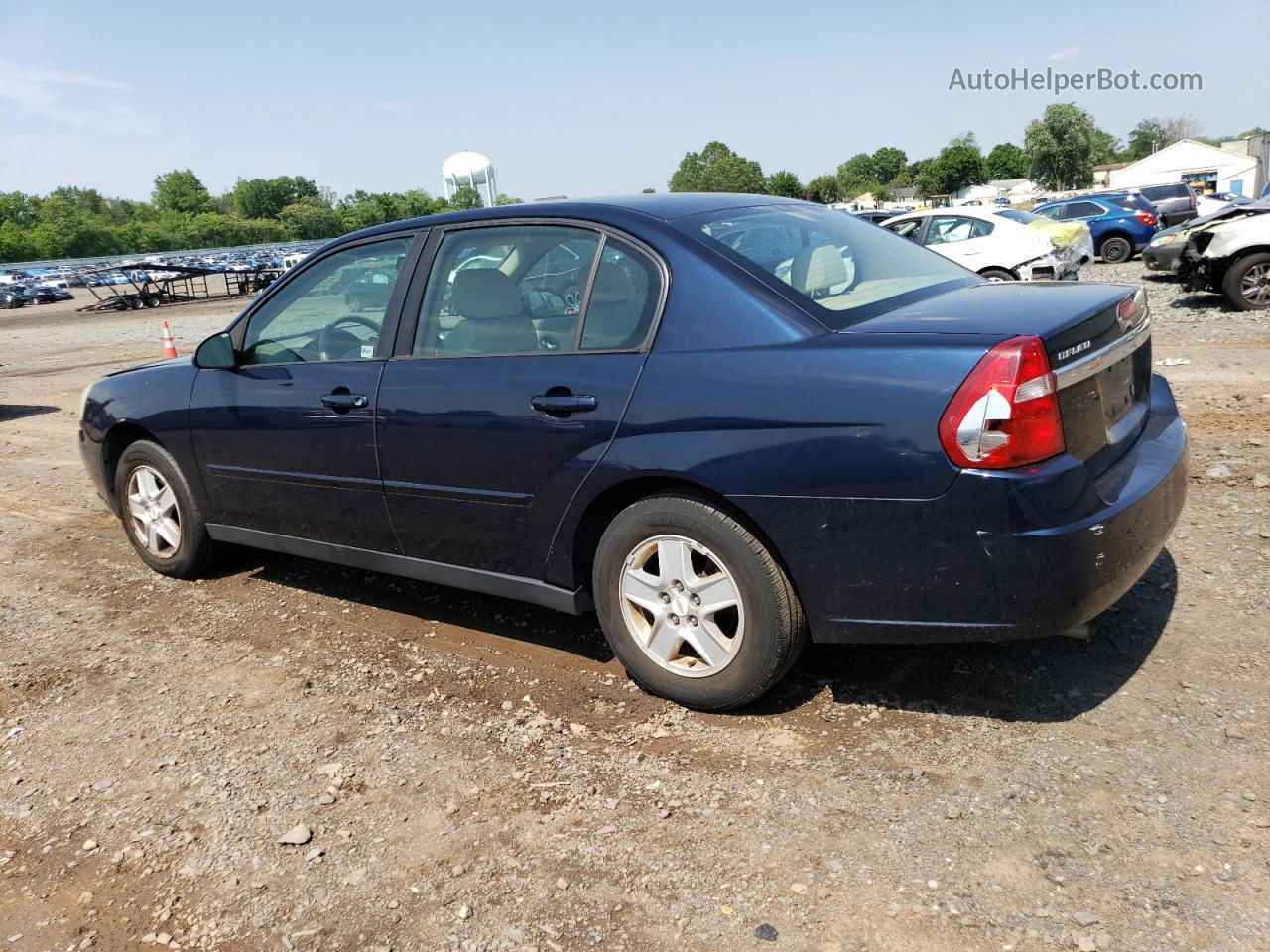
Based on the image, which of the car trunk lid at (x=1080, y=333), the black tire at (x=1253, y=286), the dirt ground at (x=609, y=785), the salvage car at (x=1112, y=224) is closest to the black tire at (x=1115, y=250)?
the salvage car at (x=1112, y=224)

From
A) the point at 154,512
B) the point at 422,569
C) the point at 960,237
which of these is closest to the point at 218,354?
the point at 154,512

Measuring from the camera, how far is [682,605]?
3293mm

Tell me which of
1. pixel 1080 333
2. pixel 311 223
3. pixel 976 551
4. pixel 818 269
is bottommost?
pixel 976 551

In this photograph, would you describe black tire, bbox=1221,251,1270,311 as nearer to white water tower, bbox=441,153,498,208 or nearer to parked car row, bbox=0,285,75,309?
parked car row, bbox=0,285,75,309

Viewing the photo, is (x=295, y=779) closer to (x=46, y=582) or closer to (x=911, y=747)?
(x=911, y=747)

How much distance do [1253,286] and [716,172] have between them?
149091 mm

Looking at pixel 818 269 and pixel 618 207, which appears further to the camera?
pixel 618 207

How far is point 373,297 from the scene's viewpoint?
411cm

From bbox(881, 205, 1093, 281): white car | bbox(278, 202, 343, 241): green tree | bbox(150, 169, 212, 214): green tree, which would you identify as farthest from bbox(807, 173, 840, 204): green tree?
bbox(881, 205, 1093, 281): white car

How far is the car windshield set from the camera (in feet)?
10.6

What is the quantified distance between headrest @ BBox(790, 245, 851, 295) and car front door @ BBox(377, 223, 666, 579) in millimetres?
455

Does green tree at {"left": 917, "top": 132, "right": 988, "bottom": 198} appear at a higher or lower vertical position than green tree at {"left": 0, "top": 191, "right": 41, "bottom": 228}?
lower

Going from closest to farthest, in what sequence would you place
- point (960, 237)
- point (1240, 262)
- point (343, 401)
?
point (343, 401), point (1240, 262), point (960, 237)

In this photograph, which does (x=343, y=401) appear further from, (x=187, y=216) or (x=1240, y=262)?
(x=187, y=216)
